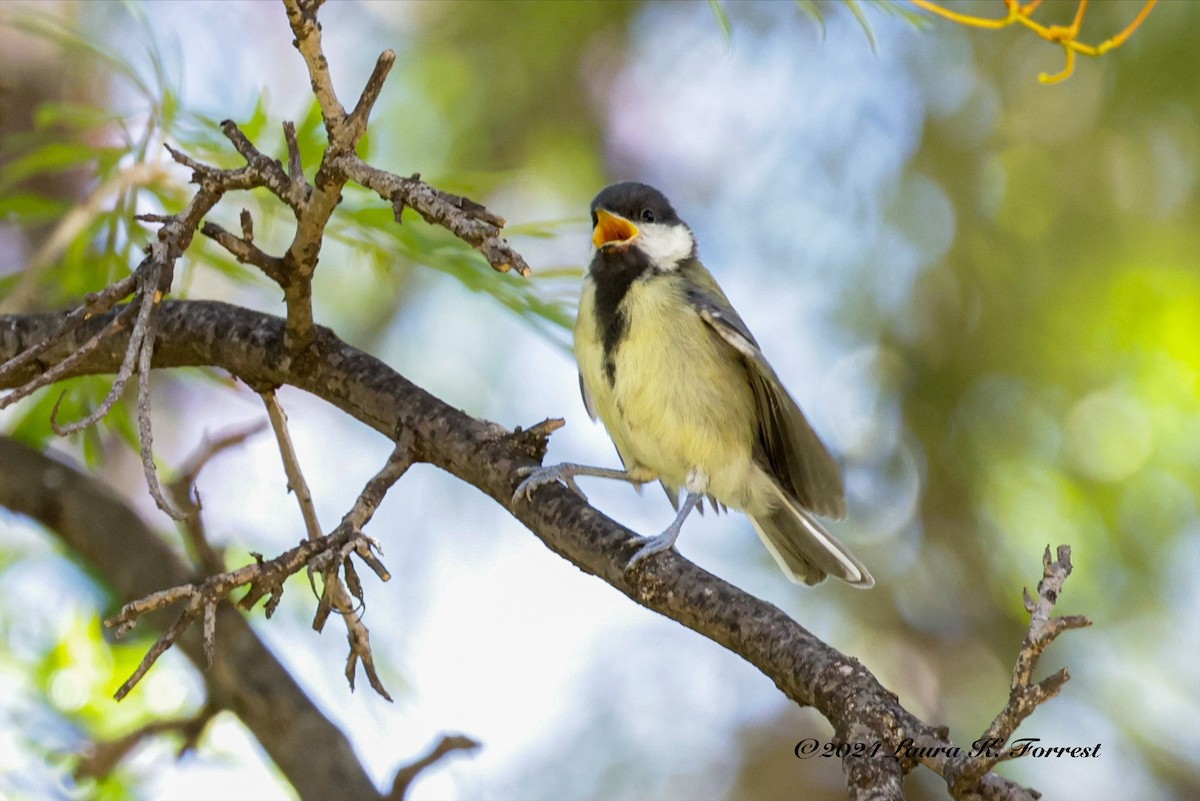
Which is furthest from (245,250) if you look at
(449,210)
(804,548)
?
(804,548)

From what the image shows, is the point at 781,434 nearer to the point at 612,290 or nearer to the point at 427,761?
the point at 612,290

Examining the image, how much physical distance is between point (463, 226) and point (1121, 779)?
2.25 metres

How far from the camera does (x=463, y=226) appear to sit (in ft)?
3.95

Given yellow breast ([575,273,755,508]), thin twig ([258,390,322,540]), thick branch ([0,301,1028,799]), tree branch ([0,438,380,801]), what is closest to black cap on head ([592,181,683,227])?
yellow breast ([575,273,755,508])

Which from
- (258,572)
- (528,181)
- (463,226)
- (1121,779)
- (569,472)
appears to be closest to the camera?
(463,226)

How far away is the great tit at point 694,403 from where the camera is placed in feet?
7.06

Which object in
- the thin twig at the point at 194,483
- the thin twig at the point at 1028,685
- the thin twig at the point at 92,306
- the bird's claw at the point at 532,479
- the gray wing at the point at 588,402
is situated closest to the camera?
the thin twig at the point at 1028,685

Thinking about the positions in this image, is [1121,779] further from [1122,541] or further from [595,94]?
[595,94]

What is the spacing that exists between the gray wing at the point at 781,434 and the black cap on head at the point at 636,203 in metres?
0.25

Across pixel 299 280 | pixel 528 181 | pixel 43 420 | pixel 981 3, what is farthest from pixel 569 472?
pixel 981 3

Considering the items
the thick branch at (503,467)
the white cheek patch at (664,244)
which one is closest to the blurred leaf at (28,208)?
the thick branch at (503,467)

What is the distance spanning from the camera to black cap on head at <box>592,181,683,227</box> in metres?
2.42

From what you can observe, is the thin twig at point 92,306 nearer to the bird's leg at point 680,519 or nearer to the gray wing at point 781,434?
the bird's leg at point 680,519

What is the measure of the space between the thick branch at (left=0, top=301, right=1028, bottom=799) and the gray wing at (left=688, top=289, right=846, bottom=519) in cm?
55
